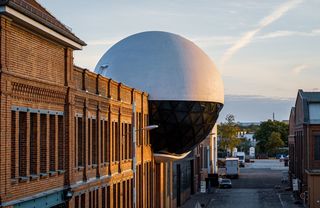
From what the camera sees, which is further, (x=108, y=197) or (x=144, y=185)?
(x=144, y=185)

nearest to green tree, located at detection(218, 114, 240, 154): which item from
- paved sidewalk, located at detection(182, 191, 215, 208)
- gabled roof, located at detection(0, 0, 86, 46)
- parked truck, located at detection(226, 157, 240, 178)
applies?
parked truck, located at detection(226, 157, 240, 178)

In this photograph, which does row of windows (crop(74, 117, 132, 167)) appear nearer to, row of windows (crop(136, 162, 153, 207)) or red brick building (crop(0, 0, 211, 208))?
red brick building (crop(0, 0, 211, 208))

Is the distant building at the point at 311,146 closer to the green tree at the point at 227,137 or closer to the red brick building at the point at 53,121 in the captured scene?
the red brick building at the point at 53,121

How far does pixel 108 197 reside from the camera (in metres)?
37.0

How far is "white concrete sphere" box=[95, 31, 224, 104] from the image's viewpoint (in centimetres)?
5406

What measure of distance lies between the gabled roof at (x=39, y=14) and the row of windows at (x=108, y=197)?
297 inches

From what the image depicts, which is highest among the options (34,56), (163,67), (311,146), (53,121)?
(163,67)

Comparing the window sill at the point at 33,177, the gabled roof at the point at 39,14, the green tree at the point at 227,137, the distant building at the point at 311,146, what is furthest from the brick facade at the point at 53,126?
the green tree at the point at 227,137

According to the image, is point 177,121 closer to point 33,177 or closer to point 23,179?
point 33,177

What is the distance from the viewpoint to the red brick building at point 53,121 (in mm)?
20938

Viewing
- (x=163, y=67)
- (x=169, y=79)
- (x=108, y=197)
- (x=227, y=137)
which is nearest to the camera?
(x=108, y=197)

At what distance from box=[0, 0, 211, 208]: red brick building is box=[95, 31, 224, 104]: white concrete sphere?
1148 cm

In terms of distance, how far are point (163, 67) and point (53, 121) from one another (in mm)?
28755

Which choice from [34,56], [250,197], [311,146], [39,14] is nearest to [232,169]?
[250,197]
